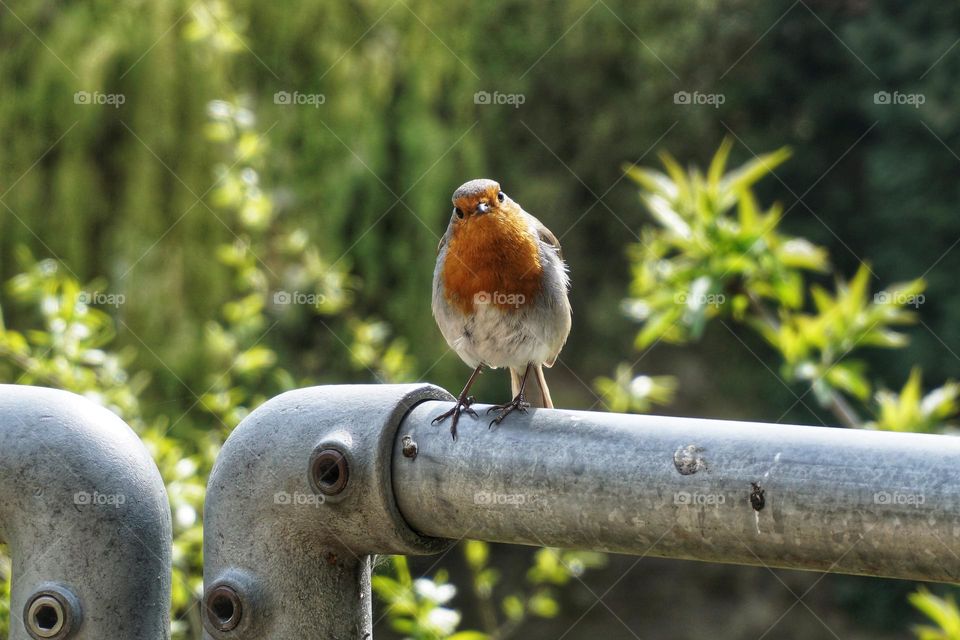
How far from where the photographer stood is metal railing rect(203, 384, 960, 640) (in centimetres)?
105

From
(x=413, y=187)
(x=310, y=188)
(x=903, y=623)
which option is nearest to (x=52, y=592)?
(x=310, y=188)

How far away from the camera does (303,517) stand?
1.29 m

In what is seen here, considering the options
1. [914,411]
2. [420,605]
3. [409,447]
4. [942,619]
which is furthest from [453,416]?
[914,411]

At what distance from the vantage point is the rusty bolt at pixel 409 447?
1265mm

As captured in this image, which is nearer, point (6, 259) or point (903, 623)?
point (6, 259)

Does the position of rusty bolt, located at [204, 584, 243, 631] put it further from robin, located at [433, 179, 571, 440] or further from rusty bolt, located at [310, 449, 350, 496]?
robin, located at [433, 179, 571, 440]

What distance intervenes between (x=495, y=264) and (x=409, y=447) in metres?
1.55

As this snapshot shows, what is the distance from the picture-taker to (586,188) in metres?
14.0

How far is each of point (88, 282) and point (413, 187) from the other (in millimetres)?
2865

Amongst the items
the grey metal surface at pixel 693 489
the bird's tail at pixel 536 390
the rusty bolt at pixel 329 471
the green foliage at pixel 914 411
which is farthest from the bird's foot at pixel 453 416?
the green foliage at pixel 914 411

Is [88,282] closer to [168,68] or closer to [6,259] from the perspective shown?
[6,259]

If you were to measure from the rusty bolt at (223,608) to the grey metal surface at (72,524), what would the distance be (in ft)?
0.31

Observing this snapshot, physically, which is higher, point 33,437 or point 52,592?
point 33,437

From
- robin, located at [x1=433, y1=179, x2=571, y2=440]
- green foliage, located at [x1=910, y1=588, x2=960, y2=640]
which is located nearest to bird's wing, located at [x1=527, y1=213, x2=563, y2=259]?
robin, located at [x1=433, y1=179, x2=571, y2=440]
